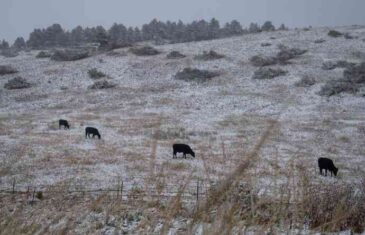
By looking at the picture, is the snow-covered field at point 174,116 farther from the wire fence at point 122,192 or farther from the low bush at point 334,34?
the low bush at point 334,34

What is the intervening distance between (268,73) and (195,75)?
7457mm

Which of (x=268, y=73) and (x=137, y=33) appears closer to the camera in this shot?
(x=268, y=73)

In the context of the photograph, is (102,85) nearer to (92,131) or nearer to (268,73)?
(268,73)

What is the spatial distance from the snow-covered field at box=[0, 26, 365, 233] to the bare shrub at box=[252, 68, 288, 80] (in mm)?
817

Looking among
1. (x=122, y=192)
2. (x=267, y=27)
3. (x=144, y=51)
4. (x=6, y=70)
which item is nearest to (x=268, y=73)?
(x=144, y=51)

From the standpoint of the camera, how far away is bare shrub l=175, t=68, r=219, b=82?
135 feet

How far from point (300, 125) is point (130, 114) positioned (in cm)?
1277

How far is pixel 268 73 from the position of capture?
133ft

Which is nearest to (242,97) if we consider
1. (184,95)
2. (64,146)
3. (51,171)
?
(184,95)

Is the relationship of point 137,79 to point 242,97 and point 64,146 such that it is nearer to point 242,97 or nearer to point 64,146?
point 242,97

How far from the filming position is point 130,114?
102 ft

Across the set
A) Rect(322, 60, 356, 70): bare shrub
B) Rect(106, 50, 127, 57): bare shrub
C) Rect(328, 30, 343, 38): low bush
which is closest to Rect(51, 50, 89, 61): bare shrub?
Rect(106, 50, 127, 57): bare shrub

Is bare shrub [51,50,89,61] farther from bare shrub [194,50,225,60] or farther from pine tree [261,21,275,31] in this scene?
pine tree [261,21,275,31]

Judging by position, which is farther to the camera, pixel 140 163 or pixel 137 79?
pixel 137 79
